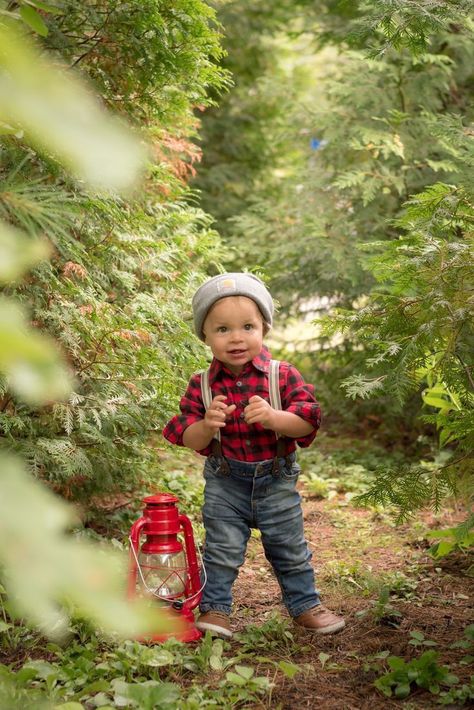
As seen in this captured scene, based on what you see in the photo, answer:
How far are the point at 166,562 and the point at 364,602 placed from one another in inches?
34.4

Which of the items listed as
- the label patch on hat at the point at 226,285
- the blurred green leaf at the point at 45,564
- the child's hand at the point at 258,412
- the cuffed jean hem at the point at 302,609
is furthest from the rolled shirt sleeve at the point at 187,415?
the blurred green leaf at the point at 45,564

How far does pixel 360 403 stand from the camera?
674cm

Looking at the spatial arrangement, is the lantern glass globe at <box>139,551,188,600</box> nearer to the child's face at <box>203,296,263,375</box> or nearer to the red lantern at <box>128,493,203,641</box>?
the red lantern at <box>128,493,203,641</box>

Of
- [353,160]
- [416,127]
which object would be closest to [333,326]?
[416,127]

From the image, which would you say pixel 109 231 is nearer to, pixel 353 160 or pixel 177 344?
pixel 177 344

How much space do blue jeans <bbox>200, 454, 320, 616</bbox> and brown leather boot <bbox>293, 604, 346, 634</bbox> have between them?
24 millimetres

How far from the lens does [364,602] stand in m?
3.26

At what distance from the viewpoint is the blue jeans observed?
2982 millimetres

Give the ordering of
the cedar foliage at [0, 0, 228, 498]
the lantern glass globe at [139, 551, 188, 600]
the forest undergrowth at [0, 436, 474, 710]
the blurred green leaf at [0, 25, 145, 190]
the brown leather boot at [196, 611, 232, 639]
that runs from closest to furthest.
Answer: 1. the blurred green leaf at [0, 25, 145, 190]
2. the forest undergrowth at [0, 436, 474, 710]
3. the brown leather boot at [196, 611, 232, 639]
4. the lantern glass globe at [139, 551, 188, 600]
5. the cedar foliage at [0, 0, 228, 498]

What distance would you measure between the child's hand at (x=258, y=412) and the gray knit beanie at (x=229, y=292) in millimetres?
363

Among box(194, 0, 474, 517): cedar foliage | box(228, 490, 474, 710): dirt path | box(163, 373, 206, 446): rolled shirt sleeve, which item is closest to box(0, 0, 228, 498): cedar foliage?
box(163, 373, 206, 446): rolled shirt sleeve

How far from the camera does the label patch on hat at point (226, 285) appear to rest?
2889 millimetres

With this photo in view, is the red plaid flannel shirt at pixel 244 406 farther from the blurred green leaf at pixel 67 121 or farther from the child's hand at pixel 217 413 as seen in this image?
the blurred green leaf at pixel 67 121

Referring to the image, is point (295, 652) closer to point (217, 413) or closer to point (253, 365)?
point (217, 413)
